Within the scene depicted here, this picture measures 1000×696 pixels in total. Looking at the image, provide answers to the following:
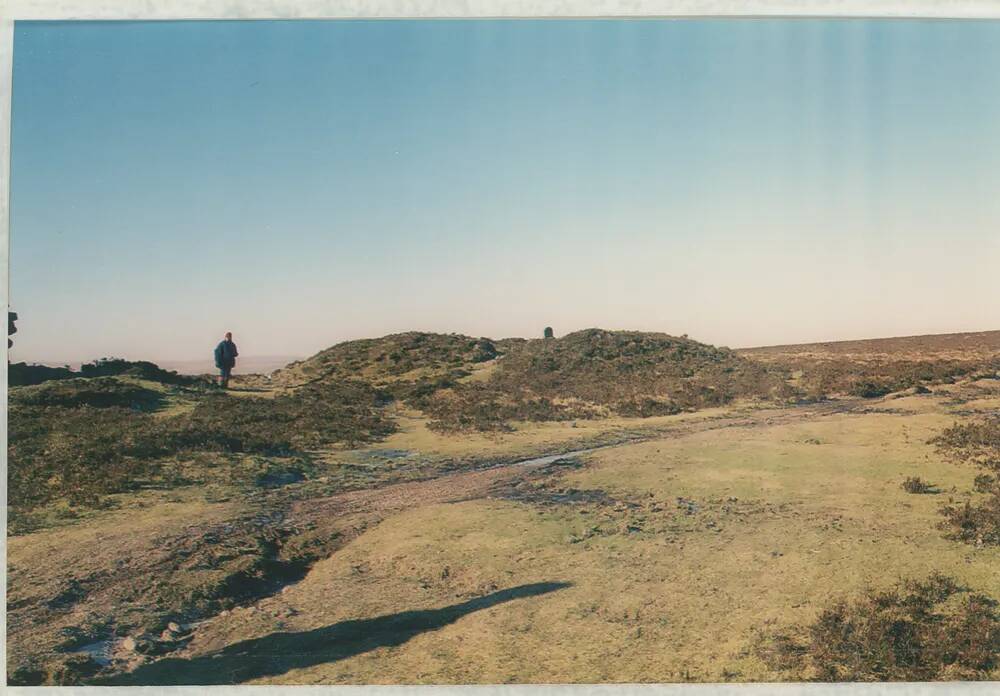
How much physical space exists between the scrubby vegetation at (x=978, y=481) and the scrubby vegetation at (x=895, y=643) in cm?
221

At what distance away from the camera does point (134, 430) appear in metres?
15.8

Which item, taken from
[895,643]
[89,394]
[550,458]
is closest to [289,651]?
[895,643]

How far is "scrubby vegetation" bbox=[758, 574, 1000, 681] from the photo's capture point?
7051mm

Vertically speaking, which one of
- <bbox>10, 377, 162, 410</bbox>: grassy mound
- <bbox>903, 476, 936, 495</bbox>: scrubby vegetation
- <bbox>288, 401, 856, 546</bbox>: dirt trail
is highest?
<bbox>10, 377, 162, 410</bbox>: grassy mound

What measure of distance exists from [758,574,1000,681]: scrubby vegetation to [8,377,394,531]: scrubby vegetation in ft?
39.2

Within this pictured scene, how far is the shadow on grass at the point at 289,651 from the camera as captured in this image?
Answer: 7414 mm

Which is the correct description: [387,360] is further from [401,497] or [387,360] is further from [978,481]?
[978,481]

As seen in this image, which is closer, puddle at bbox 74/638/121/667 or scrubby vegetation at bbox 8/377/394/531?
puddle at bbox 74/638/121/667

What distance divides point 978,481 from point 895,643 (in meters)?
6.19

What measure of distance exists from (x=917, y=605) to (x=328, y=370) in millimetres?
18710

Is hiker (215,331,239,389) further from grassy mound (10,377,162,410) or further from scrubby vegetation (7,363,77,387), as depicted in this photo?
scrubby vegetation (7,363,77,387)

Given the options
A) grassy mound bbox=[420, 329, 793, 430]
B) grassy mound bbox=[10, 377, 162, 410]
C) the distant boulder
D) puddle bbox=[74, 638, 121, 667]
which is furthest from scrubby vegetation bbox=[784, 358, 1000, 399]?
grassy mound bbox=[10, 377, 162, 410]

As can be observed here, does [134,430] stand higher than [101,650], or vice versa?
[134,430]

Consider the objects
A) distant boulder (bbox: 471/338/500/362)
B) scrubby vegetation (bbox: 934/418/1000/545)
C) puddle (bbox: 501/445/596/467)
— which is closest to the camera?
scrubby vegetation (bbox: 934/418/1000/545)
